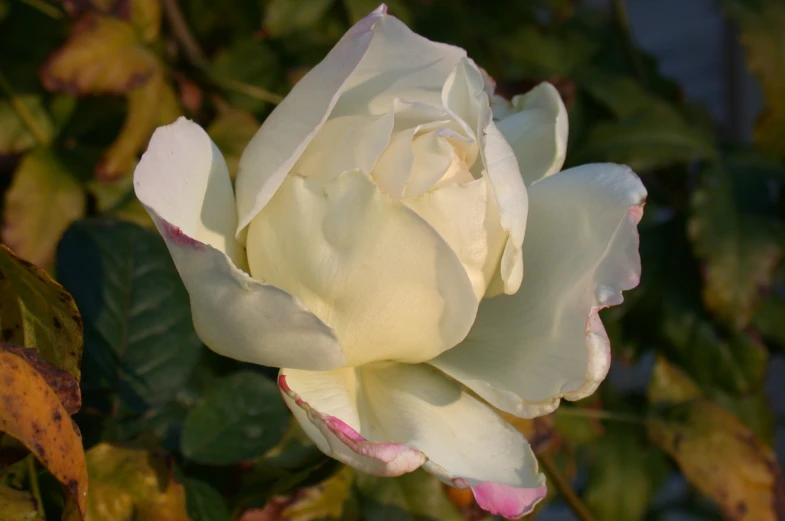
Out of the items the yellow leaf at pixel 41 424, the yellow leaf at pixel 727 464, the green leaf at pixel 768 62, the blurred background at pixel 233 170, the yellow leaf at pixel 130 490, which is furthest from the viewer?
the green leaf at pixel 768 62

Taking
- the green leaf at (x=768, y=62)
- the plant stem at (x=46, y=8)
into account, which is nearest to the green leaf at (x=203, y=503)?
the plant stem at (x=46, y=8)

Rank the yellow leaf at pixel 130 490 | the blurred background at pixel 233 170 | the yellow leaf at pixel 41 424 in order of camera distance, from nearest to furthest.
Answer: the yellow leaf at pixel 41 424
the yellow leaf at pixel 130 490
the blurred background at pixel 233 170

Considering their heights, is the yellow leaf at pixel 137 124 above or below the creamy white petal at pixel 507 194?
below

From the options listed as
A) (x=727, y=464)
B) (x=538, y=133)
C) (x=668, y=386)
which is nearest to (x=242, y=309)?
(x=538, y=133)

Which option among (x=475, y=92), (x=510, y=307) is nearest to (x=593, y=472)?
(x=510, y=307)

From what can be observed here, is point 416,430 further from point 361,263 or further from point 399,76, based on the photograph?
point 399,76

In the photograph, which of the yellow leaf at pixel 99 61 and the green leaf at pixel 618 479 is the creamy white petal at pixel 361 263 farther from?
the green leaf at pixel 618 479
